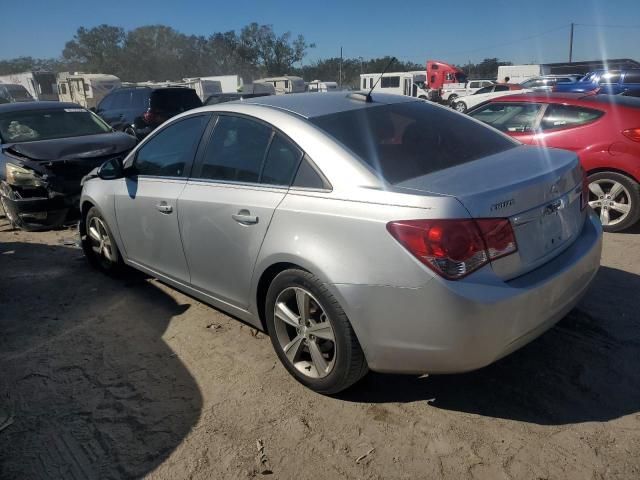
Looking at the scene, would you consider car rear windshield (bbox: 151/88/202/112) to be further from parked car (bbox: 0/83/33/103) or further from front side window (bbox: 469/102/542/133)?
parked car (bbox: 0/83/33/103)

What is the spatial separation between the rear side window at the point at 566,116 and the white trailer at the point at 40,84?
38917 mm

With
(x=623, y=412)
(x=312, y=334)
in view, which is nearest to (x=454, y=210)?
→ (x=312, y=334)

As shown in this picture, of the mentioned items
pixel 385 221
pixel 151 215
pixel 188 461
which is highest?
pixel 385 221

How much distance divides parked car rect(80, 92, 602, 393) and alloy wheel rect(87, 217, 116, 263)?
1.07m

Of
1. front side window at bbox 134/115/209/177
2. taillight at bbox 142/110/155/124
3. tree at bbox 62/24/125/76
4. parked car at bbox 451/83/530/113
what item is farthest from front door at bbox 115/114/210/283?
tree at bbox 62/24/125/76

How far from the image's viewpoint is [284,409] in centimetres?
265

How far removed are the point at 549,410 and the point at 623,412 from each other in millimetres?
356

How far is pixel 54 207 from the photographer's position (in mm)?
5770

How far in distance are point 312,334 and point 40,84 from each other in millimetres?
41896

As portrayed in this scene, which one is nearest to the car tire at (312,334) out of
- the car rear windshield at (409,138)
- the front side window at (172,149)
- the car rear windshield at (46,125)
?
the car rear windshield at (409,138)

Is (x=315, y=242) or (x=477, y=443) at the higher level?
(x=315, y=242)

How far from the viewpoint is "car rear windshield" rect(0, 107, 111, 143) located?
6.62 m

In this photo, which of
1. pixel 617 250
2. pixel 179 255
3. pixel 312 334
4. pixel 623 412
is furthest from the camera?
pixel 617 250

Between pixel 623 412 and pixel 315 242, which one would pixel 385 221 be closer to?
pixel 315 242
